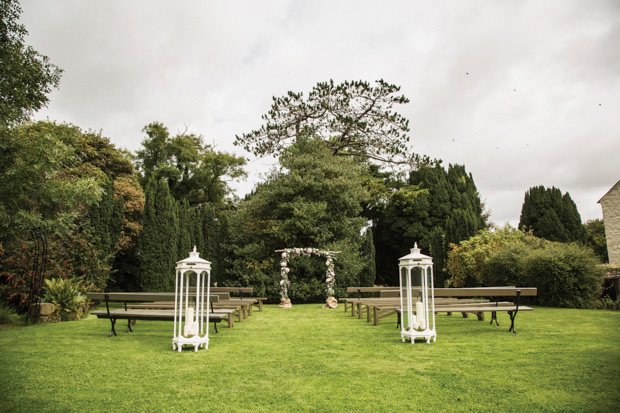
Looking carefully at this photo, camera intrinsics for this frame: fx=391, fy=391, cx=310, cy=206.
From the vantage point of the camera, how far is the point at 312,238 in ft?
62.8

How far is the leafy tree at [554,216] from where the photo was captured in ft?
92.6

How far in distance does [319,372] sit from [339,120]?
1856 centimetres

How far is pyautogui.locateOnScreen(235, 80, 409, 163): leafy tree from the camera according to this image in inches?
842

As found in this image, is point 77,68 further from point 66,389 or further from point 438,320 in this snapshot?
point 438,320

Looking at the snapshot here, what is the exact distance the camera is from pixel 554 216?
28.3 m

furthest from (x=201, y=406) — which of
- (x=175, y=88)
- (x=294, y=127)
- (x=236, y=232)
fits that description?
(x=294, y=127)

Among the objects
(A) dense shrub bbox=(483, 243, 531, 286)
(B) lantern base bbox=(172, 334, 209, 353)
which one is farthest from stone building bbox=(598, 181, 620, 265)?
(B) lantern base bbox=(172, 334, 209, 353)

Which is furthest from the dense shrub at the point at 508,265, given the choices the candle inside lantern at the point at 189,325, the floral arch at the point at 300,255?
the candle inside lantern at the point at 189,325

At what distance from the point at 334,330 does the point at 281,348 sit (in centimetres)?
236

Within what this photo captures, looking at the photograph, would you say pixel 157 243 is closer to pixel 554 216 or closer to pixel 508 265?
pixel 508 265

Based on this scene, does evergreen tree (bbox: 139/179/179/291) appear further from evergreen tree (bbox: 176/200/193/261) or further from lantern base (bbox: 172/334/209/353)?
lantern base (bbox: 172/334/209/353)

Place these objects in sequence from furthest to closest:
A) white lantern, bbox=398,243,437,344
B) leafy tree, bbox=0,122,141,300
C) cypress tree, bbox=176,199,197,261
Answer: cypress tree, bbox=176,199,197,261, leafy tree, bbox=0,122,141,300, white lantern, bbox=398,243,437,344

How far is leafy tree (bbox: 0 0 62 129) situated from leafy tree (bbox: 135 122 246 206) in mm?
17340

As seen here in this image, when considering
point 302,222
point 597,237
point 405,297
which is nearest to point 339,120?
point 302,222
